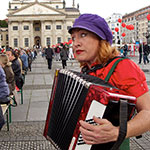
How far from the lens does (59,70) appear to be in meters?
1.78

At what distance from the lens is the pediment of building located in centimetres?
8575

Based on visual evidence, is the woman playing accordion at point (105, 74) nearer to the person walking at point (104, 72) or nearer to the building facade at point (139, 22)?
the person walking at point (104, 72)

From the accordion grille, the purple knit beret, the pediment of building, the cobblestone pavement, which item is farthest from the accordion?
the pediment of building

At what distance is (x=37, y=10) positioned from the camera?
8644cm

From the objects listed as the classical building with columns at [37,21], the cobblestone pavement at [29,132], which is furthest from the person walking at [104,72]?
the classical building with columns at [37,21]

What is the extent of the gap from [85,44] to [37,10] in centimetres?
8783

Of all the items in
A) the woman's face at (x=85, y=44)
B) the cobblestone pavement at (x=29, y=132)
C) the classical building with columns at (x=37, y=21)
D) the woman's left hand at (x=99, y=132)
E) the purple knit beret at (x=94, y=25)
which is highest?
the classical building with columns at (x=37, y=21)

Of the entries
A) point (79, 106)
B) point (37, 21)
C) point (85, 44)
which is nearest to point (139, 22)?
point (37, 21)

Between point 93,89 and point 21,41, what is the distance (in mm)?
88765

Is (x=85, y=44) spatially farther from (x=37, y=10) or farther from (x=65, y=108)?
(x=37, y=10)

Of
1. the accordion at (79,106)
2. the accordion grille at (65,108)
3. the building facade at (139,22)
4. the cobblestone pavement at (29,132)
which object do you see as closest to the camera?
the accordion at (79,106)

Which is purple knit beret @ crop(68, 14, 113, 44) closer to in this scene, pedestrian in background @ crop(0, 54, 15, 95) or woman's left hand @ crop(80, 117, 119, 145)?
woman's left hand @ crop(80, 117, 119, 145)

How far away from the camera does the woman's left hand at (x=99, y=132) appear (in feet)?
4.22

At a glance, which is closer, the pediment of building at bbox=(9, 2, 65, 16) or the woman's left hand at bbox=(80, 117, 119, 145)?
the woman's left hand at bbox=(80, 117, 119, 145)
